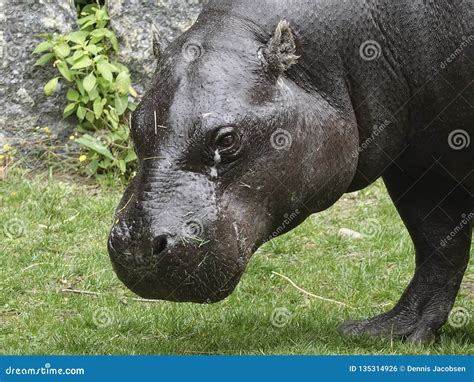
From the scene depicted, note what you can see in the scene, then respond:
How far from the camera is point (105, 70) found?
9.16 metres

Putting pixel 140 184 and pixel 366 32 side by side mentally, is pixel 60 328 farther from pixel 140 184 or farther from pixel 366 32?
pixel 366 32

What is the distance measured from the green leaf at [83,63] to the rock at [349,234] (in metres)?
2.56

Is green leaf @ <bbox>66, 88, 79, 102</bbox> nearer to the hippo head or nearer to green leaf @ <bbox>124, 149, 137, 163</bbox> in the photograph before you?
green leaf @ <bbox>124, 149, 137, 163</bbox>

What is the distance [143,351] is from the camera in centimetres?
575

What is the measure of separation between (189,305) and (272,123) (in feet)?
7.28

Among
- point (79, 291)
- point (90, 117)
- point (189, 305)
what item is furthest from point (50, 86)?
point (189, 305)

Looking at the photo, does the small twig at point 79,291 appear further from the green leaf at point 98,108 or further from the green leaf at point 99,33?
the green leaf at point 99,33

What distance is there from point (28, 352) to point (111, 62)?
408 centimetres

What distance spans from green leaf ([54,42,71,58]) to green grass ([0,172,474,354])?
1.03 meters

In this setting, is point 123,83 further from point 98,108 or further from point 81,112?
point 81,112

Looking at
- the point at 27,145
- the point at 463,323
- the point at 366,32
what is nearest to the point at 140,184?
the point at 366,32

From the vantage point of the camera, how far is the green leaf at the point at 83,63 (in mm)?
9141

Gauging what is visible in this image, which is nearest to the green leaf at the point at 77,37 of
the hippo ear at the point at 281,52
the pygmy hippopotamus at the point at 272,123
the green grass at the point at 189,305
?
the green grass at the point at 189,305

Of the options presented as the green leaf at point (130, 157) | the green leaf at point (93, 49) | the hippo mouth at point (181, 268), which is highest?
the hippo mouth at point (181, 268)
